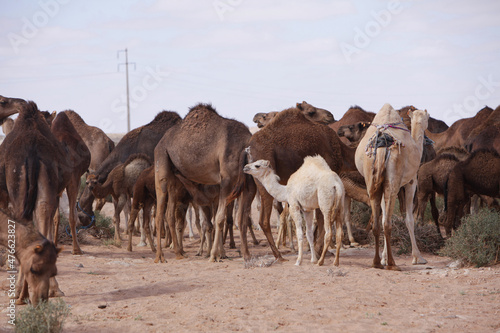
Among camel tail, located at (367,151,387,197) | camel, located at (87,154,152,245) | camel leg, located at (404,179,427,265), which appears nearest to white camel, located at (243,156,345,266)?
camel tail, located at (367,151,387,197)

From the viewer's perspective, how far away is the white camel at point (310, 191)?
9.84m

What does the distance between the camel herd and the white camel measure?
18 millimetres

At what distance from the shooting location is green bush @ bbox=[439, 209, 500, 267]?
404 inches

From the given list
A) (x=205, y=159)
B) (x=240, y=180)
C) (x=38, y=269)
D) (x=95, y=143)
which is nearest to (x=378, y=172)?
(x=240, y=180)

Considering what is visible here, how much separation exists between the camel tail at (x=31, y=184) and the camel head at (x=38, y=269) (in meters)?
1.43

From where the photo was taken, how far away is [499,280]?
29.5 feet

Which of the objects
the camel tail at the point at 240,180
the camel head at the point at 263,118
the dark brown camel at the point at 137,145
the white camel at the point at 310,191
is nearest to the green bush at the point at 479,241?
the white camel at the point at 310,191

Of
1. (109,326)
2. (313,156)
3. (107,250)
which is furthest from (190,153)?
(109,326)

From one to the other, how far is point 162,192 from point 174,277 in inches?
129

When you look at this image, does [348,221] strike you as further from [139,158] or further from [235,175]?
[139,158]

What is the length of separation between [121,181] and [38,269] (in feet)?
28.2

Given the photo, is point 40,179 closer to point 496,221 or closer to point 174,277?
point 174,277

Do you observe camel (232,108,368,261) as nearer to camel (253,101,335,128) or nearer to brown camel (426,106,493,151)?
camel (253,101,335,128)

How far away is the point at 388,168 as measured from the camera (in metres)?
10.1
